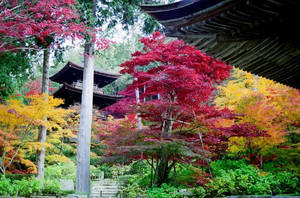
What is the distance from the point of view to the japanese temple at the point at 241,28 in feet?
5.27

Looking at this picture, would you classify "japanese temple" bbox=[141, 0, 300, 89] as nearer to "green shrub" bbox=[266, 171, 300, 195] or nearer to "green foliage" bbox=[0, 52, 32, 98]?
"green shrub" bbox=[266, 171, 300, 195]

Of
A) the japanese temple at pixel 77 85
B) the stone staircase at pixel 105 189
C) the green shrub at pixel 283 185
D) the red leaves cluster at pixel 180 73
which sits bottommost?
the stone staircase at pixel 105 189

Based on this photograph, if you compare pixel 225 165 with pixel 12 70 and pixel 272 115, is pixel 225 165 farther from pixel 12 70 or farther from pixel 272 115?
pixel 12 70

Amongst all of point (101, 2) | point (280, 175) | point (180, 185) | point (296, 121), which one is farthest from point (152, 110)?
point (101, 2)

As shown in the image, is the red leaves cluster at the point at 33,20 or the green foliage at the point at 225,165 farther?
the green foliage at the point at 225,165

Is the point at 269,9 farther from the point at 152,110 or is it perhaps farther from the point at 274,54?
the point at 152,110

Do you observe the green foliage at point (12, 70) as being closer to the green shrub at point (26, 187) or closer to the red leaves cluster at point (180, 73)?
the green shrub at point (26, 187)

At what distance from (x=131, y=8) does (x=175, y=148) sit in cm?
616

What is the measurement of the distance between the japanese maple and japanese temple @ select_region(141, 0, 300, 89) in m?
3.31

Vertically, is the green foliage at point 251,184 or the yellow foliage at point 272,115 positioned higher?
the yellow foliage at point 272,115

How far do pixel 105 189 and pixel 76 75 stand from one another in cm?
1183

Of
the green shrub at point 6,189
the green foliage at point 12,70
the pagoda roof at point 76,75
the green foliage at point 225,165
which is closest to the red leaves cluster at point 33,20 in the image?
the green foliage at point 12,70

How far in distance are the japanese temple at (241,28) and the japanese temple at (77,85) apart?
A: 54.0 feet

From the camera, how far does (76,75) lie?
2055 centimetres
